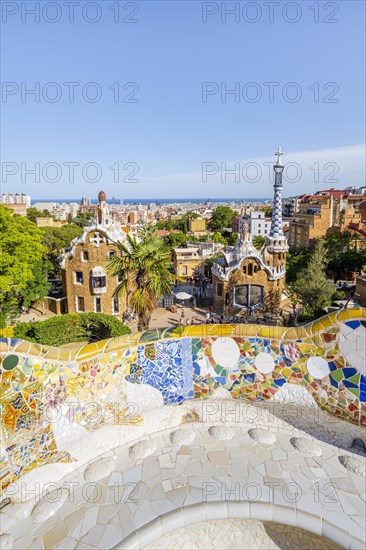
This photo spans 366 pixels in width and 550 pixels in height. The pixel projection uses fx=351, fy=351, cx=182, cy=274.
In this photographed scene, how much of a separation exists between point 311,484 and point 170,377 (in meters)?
3.06

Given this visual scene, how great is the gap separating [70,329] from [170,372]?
476 inches

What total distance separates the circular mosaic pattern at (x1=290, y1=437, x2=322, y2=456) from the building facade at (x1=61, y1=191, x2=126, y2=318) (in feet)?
60.6

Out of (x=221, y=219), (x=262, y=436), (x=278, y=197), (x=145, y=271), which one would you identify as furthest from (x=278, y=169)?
(x=221, y=219)

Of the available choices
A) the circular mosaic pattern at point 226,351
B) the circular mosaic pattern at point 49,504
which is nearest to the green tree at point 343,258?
the circular mosaic pattern at point 226,351

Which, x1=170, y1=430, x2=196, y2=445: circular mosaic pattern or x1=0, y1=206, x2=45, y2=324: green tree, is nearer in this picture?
x1=170, y1=430, x2=196, y2=445: circular mosaic pattern

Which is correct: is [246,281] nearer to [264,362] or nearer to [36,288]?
[36,288]

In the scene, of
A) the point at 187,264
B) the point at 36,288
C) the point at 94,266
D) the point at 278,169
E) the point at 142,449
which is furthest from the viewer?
the point at 187,264

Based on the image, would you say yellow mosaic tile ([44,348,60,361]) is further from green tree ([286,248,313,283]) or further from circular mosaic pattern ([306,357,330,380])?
green tree ([286,248,313,283])

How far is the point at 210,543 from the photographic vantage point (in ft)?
15.9

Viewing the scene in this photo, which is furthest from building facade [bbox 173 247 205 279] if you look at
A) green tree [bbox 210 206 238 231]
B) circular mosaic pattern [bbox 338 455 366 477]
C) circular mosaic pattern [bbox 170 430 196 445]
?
green tree [bbox 210 206 238 231]

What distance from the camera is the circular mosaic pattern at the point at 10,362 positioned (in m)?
5.87

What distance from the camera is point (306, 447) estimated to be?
6156mm

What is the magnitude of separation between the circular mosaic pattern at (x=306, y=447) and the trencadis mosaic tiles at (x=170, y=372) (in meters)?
1.00

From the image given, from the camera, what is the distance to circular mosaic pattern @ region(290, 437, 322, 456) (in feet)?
20.0
